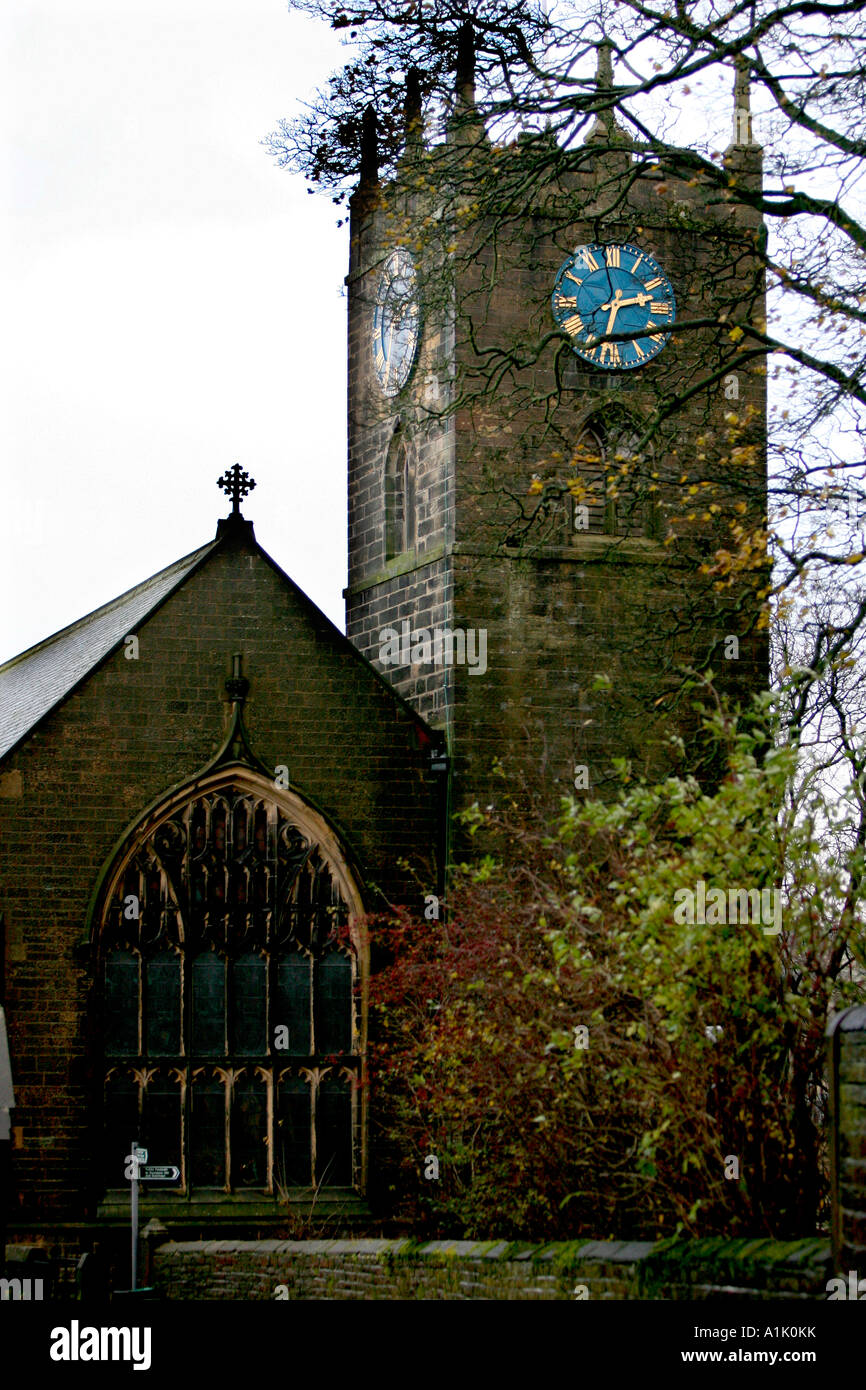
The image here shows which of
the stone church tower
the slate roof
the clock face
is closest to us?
the slate roof

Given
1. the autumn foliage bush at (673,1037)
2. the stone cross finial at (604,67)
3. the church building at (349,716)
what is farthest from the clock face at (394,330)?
the autumn foliage bush at (673,1037)

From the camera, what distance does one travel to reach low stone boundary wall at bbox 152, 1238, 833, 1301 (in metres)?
10.3

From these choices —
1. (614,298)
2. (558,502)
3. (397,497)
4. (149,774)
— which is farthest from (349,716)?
(614,298)

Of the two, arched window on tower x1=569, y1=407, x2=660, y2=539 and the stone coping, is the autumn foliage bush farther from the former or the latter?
arched window on tower x1=569, y1=407, x2=660, y2=539

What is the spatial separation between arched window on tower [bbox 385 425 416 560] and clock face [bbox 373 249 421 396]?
2.17 feet

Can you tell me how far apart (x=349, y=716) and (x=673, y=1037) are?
988 centimetres

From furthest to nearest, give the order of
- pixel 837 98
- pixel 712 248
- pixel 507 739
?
pixel 712 248 < pixel 507 739 < pixel 837 98

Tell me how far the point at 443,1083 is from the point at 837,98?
324 inches

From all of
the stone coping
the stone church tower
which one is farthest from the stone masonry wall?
the stone coping

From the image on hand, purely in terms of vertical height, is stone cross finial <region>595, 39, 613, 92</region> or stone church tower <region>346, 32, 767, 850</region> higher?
stone cross finial <region>595, 39, 613, 92</region>
